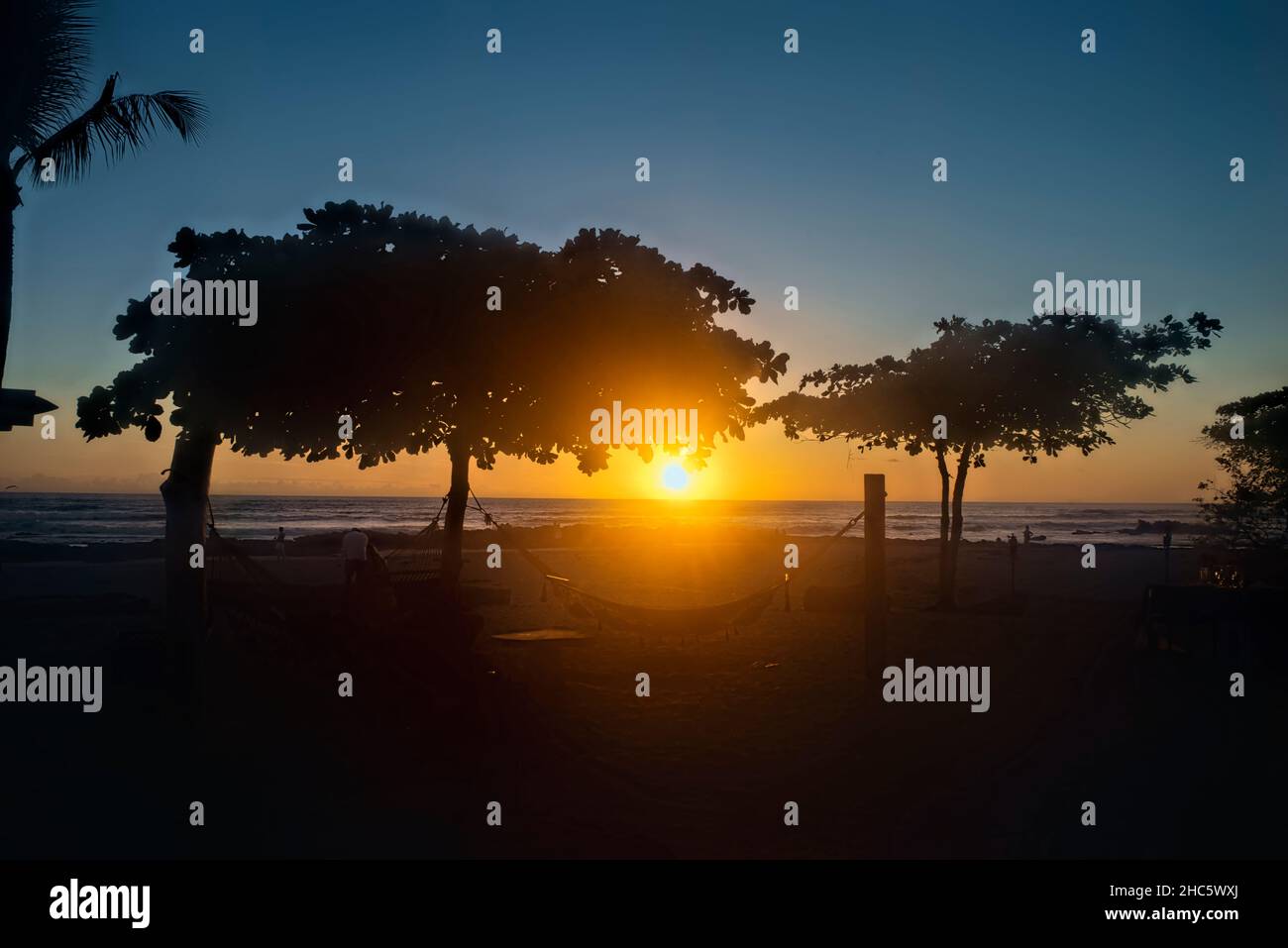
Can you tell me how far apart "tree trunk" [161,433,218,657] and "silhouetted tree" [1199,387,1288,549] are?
19187 mm

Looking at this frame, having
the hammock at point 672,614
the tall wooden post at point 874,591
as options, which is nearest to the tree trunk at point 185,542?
the hammock at point 672,614

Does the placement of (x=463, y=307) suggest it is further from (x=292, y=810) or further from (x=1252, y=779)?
(x=1252, y=779)

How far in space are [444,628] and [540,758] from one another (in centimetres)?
245

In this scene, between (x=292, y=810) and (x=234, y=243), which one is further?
(x=234, y=243)

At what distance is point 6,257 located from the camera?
8430 mm

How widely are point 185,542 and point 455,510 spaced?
356cm

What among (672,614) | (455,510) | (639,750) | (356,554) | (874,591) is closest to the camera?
(639,750)

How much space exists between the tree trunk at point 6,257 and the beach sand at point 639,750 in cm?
368

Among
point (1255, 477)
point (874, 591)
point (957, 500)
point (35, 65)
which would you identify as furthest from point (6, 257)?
point (1255, 477)

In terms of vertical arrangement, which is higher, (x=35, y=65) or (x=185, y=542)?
(x=35, y=65)

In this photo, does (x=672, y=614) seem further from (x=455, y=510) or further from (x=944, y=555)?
(x=944, y=555)

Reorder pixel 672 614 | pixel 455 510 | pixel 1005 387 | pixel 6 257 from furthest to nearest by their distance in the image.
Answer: pixel 1005 387
pixel 455 510
pixel 672 614
pixel 6 257
